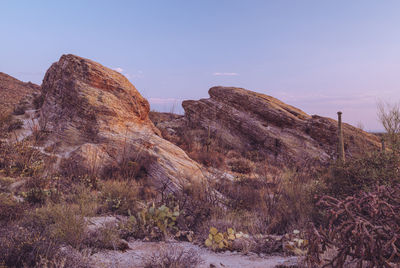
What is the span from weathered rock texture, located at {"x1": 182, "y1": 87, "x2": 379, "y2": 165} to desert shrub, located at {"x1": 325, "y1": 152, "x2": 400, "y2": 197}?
28.4ft

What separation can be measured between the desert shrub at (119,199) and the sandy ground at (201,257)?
159 centimetres

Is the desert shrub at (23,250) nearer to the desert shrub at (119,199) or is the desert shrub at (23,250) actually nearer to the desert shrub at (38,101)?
→ the desert shrub at (119,199)

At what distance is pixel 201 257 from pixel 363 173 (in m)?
3.45

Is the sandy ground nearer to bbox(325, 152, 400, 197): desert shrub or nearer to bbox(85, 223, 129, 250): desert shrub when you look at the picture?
bbox(85, 223, 129, 250): desert shrub

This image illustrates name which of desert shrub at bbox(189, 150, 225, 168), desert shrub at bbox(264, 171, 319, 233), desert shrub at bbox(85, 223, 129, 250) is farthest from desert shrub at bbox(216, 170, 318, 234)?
desert shrub at bbox(189, 150, 225, 168)

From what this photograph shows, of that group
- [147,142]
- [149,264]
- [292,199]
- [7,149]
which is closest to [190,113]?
[147,142]

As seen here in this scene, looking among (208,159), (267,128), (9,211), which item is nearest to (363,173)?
(9,211)

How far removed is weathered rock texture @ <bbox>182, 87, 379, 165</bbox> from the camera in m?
15.4

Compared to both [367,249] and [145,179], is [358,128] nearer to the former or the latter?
[145,179]

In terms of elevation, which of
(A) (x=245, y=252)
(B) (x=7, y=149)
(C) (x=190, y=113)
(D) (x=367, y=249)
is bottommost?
(A) (x=245, y=252)

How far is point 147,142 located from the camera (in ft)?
29.5

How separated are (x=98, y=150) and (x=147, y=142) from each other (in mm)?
1518

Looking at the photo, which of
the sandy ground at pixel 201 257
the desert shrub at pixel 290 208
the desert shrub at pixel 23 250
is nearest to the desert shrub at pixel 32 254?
the desert shrub at pixel 23 250

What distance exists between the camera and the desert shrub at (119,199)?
541cm
